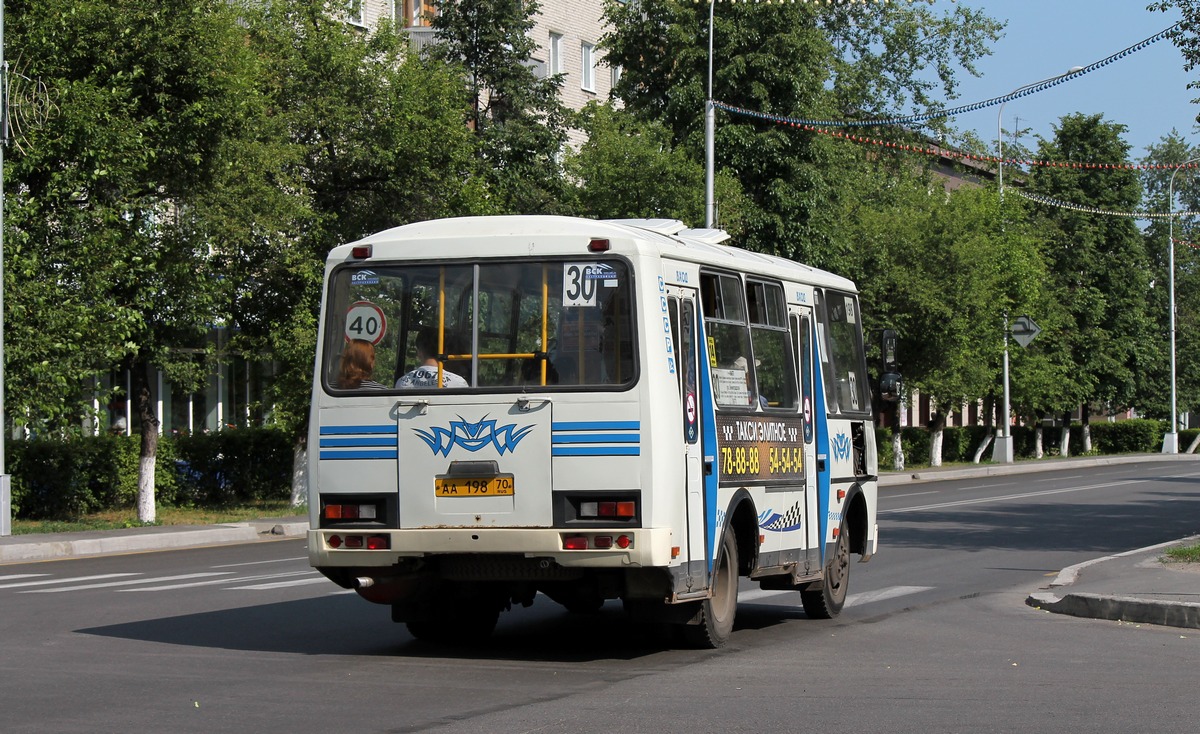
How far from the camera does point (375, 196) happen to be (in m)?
31.6

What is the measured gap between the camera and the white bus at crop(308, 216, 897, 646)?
10188 mm

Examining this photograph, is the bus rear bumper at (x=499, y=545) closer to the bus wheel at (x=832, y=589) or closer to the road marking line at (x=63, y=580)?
the bus wheel at (x=832, y=589)

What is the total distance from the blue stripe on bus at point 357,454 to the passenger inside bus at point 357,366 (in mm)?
438

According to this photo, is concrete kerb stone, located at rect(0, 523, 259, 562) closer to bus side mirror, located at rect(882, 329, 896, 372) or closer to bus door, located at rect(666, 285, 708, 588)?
bus side mirror, located at rect(882, 329, 896, 372)

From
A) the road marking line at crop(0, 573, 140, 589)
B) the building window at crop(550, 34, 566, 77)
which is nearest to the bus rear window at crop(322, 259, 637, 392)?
the road marking line at crop(0, 573, 140, 589)

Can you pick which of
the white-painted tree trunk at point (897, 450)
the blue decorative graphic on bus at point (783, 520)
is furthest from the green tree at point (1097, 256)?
the blue decorative graphic on bus at point (783, 520)

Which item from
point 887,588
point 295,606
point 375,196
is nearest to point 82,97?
point 375,196

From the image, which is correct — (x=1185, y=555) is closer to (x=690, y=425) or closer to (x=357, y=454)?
(x=690, y=425)

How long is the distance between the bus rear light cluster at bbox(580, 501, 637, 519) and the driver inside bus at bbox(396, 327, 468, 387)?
126 cm

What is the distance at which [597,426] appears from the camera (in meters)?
10.2

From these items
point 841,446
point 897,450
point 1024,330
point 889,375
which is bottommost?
point 897,450

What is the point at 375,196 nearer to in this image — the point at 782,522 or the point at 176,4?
the point at 176,4

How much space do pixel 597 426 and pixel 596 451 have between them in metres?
0.16

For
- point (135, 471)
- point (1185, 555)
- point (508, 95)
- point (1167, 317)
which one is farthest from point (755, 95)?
point (1167, 317)
